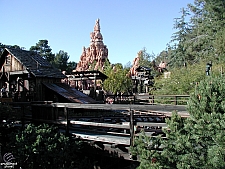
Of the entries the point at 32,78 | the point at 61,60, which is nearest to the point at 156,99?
the point at 32,78

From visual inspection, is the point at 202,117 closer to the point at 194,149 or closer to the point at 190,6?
the point at 194,149

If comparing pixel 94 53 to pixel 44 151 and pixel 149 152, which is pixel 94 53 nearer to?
pixel 44 151

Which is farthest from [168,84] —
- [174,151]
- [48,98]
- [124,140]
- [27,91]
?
[174,151]

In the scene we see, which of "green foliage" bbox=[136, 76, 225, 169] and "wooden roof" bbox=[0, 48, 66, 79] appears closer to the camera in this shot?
"green foliage" bbox=[136, 76, 225, 169]

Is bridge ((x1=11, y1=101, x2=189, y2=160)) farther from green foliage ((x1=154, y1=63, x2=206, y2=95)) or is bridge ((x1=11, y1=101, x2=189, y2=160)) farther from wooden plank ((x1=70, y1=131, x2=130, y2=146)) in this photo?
green foliage ((x1=154, y1=63, x2=206, y2=95))

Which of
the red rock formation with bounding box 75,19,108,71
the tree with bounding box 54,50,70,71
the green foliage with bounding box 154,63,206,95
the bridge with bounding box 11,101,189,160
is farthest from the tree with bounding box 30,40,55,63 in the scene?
the bridge with bounding box 11,101,189,160

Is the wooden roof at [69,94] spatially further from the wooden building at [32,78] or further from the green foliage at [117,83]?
the green foliage at [117,83]

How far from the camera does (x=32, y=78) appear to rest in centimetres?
1697

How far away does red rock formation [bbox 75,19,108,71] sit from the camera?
60719mm

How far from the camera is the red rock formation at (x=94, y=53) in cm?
6072

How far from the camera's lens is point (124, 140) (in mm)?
5797

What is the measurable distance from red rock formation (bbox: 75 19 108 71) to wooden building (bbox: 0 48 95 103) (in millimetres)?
39797

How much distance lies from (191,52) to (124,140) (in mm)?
32200

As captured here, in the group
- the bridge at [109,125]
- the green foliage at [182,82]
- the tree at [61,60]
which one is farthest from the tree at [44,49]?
the bridge at [109,125]
